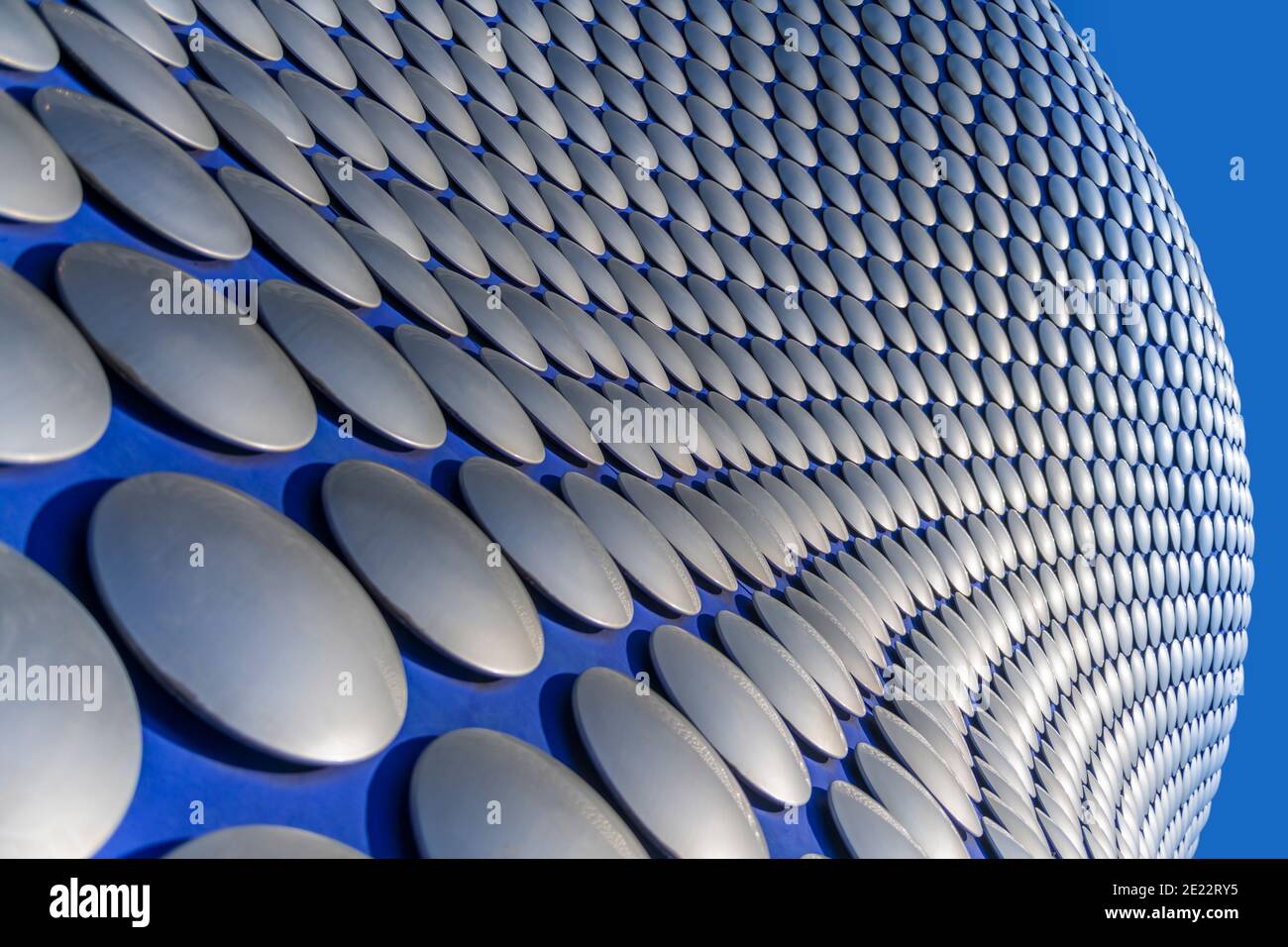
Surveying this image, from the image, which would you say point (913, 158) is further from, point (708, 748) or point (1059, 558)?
point (708, 748)

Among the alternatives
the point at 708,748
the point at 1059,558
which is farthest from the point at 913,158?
the point at 708,748

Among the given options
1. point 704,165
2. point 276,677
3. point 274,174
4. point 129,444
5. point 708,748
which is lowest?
point 708,748

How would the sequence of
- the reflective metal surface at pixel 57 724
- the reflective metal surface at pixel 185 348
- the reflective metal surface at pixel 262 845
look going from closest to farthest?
1. the reflective metal surface at pixel 57 724
2. the reflective metal surface at pixel 262 845
3. the reflective metal surface at pixel 185 348

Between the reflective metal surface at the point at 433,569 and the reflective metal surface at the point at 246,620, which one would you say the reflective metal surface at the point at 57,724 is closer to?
the reflective metal surface at the point at 246,620

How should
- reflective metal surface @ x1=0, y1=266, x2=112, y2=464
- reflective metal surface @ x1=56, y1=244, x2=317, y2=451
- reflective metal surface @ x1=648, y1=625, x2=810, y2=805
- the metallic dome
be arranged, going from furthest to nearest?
reflective metal surface @ x1=648, y1=625, x2=810, y2=805, reflective metal surface @ x1=56, y1=244, x2=317, y2=451, the metallic dome, reflective metal surface @ x1=0, y1=266, x2=112, y2=464

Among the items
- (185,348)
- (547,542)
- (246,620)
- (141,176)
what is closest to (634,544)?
(547,542)

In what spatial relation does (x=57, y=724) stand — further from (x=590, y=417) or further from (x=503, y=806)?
(x=590, y=417)

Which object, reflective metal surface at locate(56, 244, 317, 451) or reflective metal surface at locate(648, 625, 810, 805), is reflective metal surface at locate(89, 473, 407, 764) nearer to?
reflective metal surface at locate(56, 244, 317, 451)

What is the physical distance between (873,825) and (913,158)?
996cm

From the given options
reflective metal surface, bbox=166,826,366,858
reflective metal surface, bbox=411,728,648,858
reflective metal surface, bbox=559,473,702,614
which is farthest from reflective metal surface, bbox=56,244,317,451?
reflective metal surface, bbox=559,473,702,614

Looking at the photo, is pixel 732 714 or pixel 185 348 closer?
pixel 185 348

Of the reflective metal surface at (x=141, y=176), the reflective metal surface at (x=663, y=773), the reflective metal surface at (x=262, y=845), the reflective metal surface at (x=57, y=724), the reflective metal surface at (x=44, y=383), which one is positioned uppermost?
the reflective metal surface at (x=141, y=176)

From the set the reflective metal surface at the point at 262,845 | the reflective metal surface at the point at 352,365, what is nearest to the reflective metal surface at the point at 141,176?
the reflective metal surface at the point at 352,365
